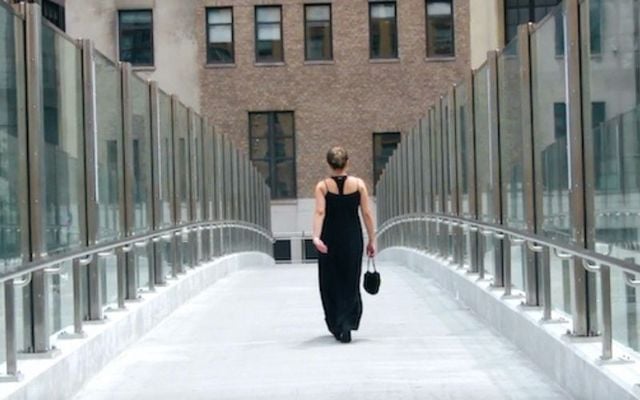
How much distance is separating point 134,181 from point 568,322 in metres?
5.46

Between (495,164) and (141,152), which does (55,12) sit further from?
(495,164)

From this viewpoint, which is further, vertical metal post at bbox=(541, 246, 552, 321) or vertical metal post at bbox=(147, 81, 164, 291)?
vertical metal post at bbox=(147, 81, 164, 291)

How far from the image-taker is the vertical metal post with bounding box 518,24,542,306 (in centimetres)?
1064

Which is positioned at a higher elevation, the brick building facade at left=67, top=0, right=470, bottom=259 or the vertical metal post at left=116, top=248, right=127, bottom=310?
the brick building facade at left=67, top=0, right=470, bottom=259

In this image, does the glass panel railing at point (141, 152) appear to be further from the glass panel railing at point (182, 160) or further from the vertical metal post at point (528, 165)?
the vertical metal post at point (528, 165)

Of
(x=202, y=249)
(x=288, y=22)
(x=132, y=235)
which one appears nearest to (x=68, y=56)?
(x=132, y=235)

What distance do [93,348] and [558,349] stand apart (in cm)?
322

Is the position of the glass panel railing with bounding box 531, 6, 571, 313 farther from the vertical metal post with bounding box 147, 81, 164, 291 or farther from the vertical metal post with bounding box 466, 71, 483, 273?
the vertical metal post with bounding box 147, 81, 164, 291

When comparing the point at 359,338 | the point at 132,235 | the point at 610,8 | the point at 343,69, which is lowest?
the point at 359,338

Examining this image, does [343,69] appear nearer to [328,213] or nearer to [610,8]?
[328,213]

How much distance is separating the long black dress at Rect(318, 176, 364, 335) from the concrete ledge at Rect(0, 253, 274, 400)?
65.1 inches

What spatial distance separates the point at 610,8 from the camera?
7625 millimetres

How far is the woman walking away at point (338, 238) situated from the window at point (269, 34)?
1508 inches

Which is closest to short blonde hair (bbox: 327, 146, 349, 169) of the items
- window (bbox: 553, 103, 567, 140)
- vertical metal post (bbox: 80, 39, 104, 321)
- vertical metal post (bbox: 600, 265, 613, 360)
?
vertical metal post (bbox: 80, 39, 104, 321)
